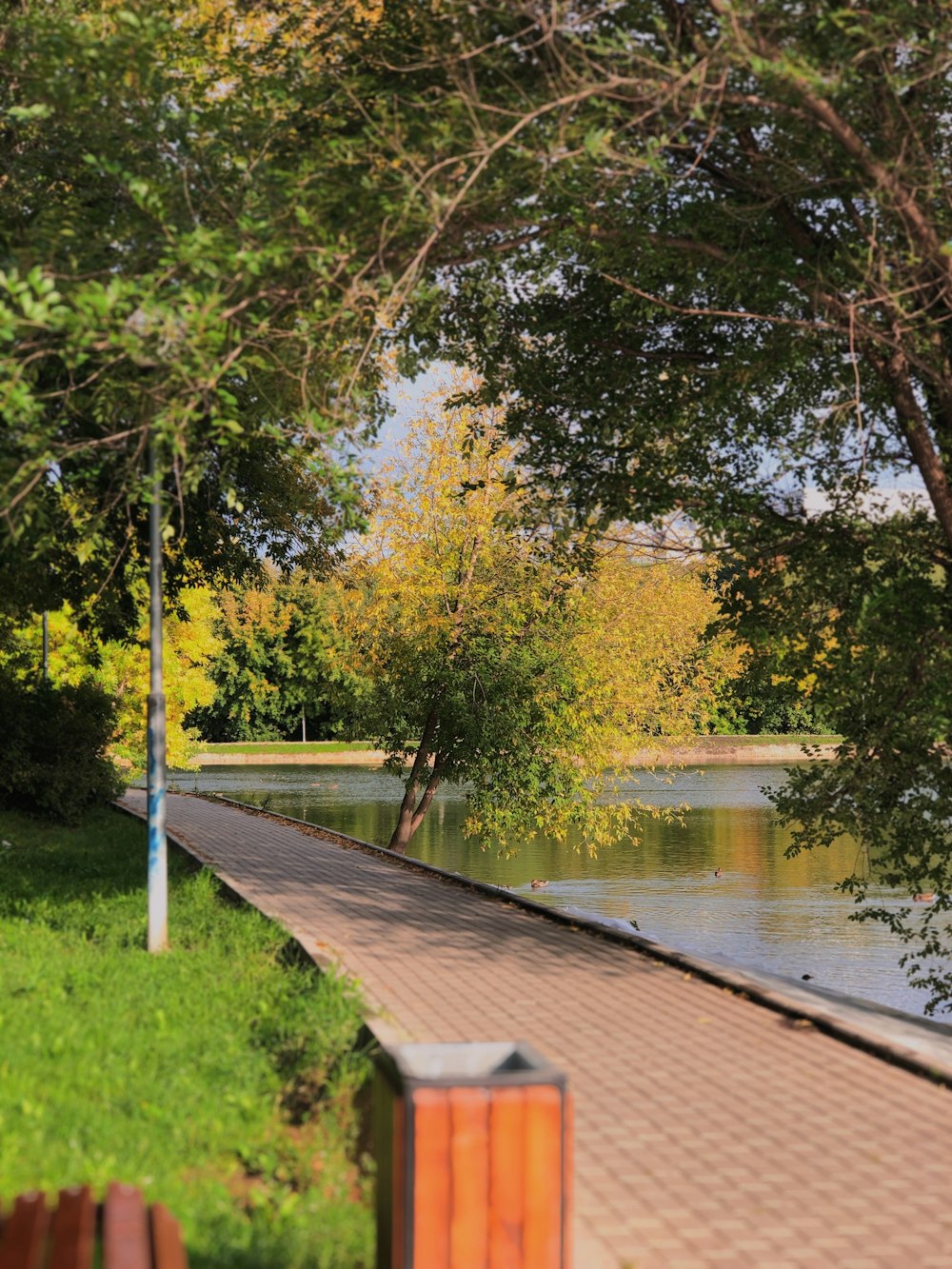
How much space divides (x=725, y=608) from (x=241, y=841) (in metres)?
10.1

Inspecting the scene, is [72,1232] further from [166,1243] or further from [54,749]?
[54,749]

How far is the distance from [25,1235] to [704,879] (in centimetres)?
2367

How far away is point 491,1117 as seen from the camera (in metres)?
4.23

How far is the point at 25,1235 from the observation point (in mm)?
4250

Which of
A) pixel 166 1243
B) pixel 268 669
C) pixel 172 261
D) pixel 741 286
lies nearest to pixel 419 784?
pixel 741 286

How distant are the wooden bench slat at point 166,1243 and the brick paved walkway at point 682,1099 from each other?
140 centimetres

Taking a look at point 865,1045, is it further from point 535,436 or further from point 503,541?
point 503,541

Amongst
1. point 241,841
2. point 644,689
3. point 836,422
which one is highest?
point 836,422

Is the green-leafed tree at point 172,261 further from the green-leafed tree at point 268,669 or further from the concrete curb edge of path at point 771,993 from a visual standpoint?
the green-leafed tree at point 268,669

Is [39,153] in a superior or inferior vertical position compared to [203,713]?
superior

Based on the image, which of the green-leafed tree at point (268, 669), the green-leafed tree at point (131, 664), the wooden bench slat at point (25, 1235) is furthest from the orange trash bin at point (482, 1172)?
the green-leafed tree at point (268, 669)

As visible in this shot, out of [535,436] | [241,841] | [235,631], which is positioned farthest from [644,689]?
[235,631]

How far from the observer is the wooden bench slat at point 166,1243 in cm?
420

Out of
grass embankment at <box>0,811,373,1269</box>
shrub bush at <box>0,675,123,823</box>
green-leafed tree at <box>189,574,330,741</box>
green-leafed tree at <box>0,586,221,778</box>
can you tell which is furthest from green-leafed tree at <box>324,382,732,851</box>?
green-leafed tree at <box>189,574,330,741</box>
